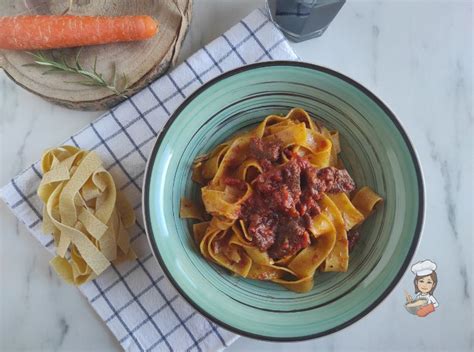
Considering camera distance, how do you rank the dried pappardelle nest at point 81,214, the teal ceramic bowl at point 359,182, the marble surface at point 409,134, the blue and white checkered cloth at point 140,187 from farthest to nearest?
1. the marble surface at point 409,134
2. the blue and white checkered cloth at point 140,187
3. the dried pappardelle nest at point 81,214
4. the teal ceramic bowl at point 359,182

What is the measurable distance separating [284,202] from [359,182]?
1.61 feet

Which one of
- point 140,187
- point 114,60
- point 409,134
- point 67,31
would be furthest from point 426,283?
point 67,31

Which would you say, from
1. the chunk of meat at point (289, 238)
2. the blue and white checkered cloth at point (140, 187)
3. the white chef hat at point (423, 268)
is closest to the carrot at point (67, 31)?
the blue and white checkered cloth at point (140, 187)

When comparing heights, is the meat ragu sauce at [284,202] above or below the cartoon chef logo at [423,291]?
above

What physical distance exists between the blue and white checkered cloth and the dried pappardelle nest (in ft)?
0.37

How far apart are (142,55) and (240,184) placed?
1024 millimetres

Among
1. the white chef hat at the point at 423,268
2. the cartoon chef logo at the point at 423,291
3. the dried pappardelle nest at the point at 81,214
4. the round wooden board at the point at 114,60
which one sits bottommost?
the cartoon chef logo at the point at 423,291

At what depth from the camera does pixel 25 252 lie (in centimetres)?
315

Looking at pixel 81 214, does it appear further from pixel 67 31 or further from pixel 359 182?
pixel 359 182

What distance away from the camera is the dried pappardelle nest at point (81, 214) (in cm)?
277

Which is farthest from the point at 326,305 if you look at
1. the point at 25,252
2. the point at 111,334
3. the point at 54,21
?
the point at 54,21

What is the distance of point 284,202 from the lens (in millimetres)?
2418

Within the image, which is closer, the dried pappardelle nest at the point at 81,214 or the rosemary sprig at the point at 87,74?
the dried pappardelle nest at the point at 81,214

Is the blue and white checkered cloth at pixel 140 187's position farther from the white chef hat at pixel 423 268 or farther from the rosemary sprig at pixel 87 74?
the white chef hat at pixel 423 268
